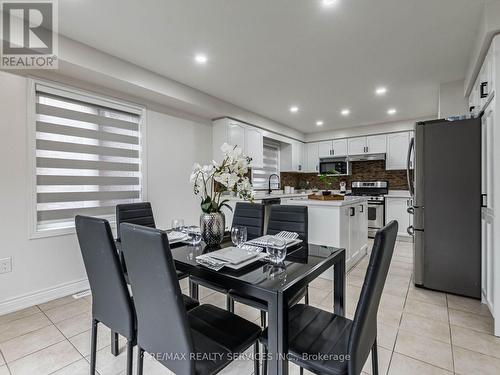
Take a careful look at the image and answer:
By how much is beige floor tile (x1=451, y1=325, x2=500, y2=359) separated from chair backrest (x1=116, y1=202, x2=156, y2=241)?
113 inches

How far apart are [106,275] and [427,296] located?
9.87 ft

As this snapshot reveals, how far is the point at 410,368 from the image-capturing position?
1.61 metres

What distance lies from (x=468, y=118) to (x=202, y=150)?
3436mm

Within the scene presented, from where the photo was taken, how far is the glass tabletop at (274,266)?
1.18 meters

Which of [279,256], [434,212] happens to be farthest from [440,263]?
[279,256]

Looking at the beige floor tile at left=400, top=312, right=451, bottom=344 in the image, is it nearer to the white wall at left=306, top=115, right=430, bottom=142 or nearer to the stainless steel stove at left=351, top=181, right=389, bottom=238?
the stainless steel stove at left=351, top=181, right=389, bottom=238

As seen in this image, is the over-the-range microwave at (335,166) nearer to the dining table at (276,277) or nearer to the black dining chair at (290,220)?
the black dining chair at (290,220)

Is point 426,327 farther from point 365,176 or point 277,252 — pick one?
point 365,176

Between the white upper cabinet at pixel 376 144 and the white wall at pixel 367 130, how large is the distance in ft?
0.36

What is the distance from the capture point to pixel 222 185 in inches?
72.9

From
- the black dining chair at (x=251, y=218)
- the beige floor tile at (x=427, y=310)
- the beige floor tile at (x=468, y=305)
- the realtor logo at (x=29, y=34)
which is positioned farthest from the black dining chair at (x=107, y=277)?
the beige floor tile at (x=468, y=305)

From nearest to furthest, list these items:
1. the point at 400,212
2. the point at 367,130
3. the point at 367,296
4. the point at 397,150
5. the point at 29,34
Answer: the point at 367,296 → the point at 29,34 → the point at 400,212 → the point at 397,150 → the point at 367,130

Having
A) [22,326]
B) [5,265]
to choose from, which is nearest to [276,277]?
[22,326]

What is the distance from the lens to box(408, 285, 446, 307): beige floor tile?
8.31ft
